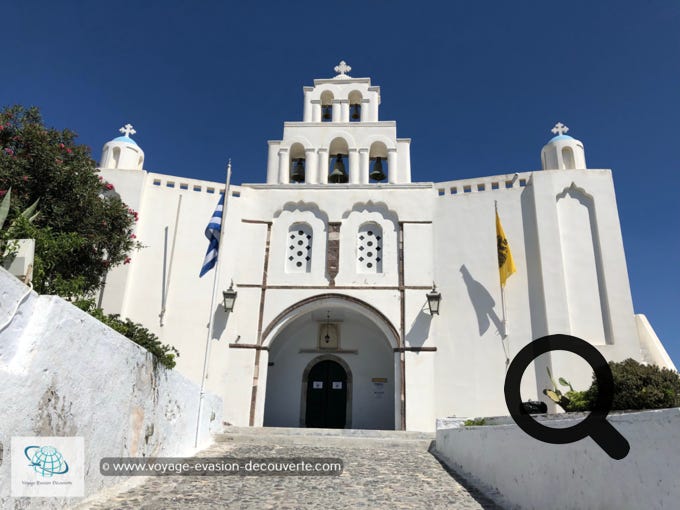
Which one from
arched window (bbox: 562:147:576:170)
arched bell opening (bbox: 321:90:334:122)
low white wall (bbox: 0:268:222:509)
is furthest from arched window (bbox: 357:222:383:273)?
low white wall (bbox: 0:268:222:509)

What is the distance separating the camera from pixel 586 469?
329 centimetres

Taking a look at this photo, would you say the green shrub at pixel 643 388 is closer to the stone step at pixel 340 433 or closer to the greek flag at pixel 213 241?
the stone step at pixel 340 433

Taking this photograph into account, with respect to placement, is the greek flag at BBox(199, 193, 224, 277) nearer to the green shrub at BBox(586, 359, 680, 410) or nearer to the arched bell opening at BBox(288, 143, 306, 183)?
the arched bell opening at BBox(288, 143, 306, 183)

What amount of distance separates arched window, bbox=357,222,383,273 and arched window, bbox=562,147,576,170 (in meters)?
5.46

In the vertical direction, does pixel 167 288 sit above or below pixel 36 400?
above

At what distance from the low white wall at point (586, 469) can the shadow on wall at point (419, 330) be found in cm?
688

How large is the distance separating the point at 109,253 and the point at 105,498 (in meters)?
6.64

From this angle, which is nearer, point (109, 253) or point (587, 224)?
point (109, 253)

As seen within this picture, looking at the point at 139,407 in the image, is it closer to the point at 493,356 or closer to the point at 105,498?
the point at 105,498

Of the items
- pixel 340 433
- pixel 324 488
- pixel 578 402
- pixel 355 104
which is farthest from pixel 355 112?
pixel 324 488

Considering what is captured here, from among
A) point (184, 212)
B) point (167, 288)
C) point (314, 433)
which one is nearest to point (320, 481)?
point (314, 433)

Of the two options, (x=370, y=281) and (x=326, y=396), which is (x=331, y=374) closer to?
(x=326, y=396)

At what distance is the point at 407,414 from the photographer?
12.1 meters

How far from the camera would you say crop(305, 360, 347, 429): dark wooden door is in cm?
1415
